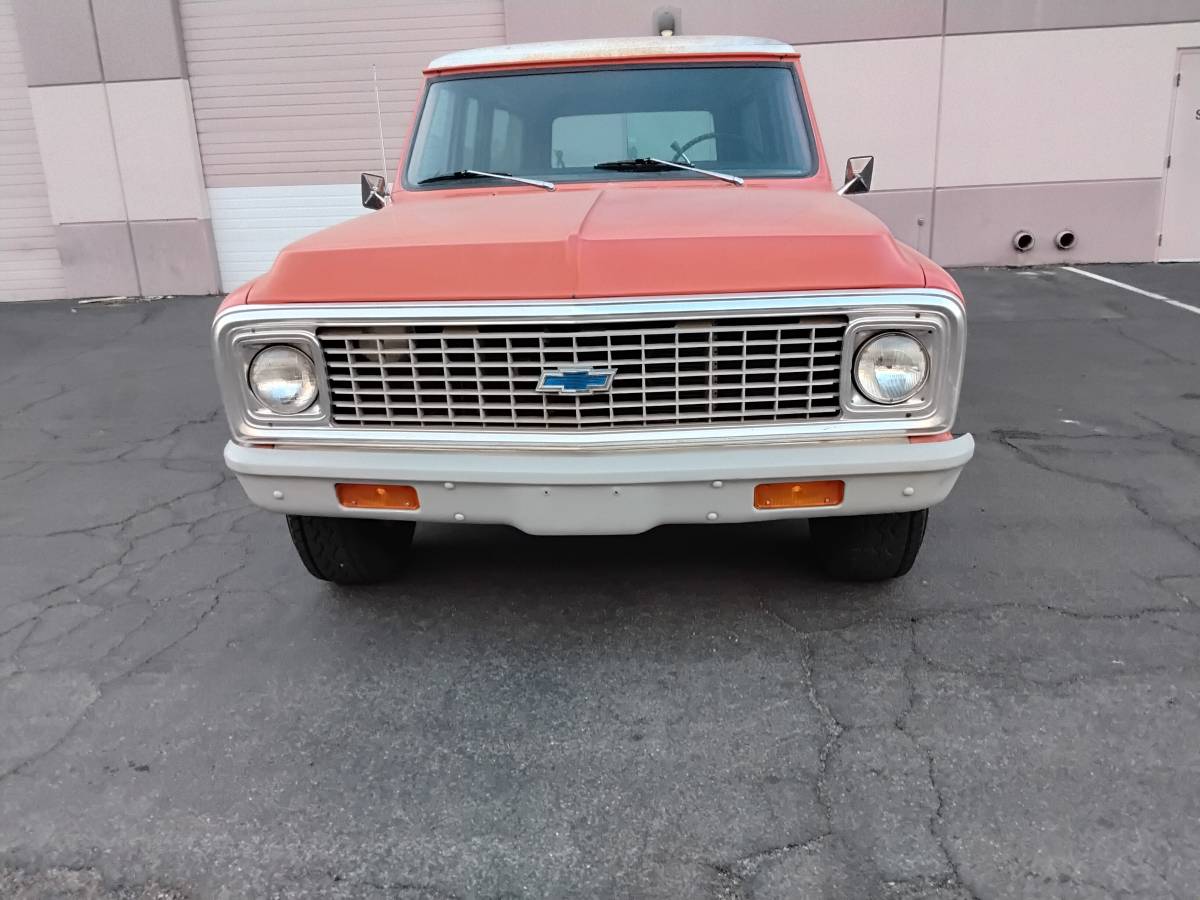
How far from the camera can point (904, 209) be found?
33.1ft

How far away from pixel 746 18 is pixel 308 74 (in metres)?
4.89

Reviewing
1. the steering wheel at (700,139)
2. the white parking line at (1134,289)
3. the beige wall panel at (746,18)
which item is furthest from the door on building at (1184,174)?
the steering wheel at (700,139)

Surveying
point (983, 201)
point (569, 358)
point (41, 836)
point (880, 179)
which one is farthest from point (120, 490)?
point (983, 201)

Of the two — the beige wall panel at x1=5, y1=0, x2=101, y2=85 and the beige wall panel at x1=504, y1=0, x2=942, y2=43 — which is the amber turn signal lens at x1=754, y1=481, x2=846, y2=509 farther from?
the beige wall panel at x1=5, y1=0, x2=101, y2=85

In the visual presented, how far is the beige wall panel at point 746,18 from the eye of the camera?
9.53m

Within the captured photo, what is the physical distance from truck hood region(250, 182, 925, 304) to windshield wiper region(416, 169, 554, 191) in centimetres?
67

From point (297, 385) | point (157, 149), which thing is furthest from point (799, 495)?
point (157, 149)

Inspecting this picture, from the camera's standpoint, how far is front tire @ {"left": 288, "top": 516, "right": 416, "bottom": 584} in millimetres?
3139

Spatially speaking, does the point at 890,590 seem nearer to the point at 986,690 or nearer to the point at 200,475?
the point at 986,690

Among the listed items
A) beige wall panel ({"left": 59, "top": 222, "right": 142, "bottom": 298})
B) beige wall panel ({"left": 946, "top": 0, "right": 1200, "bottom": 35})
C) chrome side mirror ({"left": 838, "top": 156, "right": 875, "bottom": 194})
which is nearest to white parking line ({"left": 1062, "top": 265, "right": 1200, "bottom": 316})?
beige wall panel ({"left": 946, "top": 0, "right": 1200, "bottom": 35})

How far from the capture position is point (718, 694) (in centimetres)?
268

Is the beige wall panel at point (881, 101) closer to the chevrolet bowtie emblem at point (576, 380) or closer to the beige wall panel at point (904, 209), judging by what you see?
the beige wall panel at point (904, 209)

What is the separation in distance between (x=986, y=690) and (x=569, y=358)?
1.55 metres

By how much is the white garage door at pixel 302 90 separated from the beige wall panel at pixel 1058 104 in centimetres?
513
